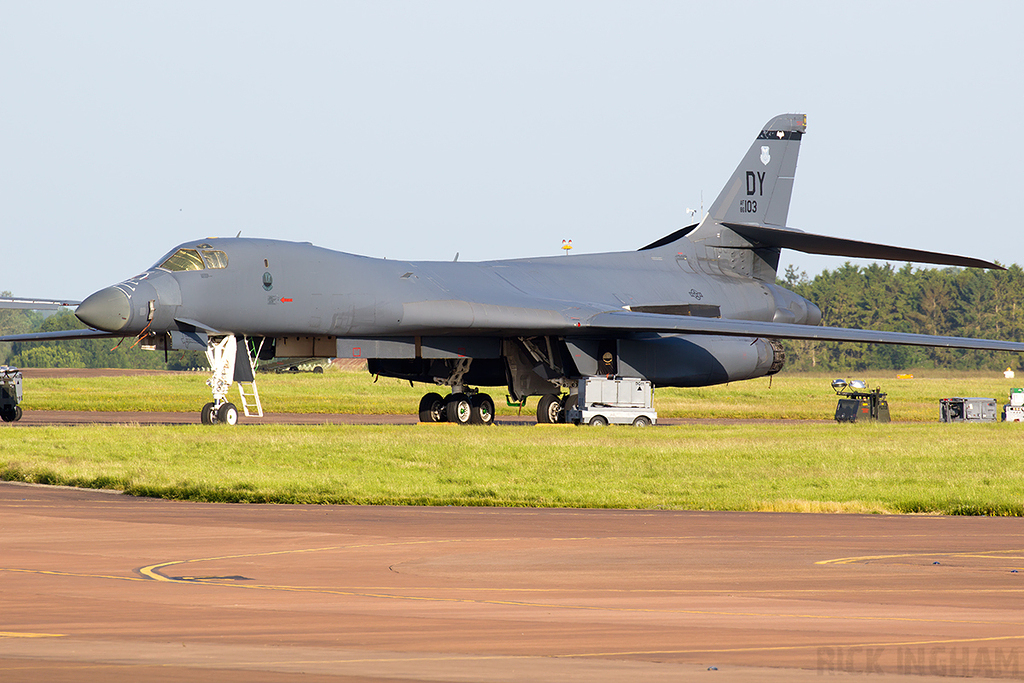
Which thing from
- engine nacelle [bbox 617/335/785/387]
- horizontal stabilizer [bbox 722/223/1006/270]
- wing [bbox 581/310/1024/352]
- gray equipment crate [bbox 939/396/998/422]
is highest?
horizontal stabilizer [bbox 722/223/1006/270]

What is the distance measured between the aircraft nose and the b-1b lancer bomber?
0.03m

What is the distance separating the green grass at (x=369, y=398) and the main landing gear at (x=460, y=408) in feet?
32.9

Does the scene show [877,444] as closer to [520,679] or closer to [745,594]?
[745,594]

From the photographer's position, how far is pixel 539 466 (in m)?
21.2

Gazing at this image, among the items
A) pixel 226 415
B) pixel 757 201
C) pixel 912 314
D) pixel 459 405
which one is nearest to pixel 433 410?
pixel 459 405

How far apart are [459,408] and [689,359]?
5792mm

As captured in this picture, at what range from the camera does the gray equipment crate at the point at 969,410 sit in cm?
3806

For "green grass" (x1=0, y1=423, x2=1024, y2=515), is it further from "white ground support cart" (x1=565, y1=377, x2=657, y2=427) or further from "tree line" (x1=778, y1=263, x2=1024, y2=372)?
"tree line" (x1=778, y1=263, x2=1024, y2=372)

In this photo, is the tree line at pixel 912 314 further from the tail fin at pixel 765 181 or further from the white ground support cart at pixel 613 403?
the white ground support cart at pixel 613 403

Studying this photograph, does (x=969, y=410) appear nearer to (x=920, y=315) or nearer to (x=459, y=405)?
(x=459, y=405)

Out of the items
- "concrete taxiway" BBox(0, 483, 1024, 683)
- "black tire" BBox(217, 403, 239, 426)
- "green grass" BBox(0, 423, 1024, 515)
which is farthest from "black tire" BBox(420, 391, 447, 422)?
"concrete taxiway" BBox(0, 483, 1024, 683)

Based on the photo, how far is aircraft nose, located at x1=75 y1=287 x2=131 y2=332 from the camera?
86.7 feet

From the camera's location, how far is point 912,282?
453ft

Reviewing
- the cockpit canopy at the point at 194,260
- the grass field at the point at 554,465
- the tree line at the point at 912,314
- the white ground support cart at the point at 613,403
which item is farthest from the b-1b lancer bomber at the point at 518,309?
the tree line at the point at 912,314
